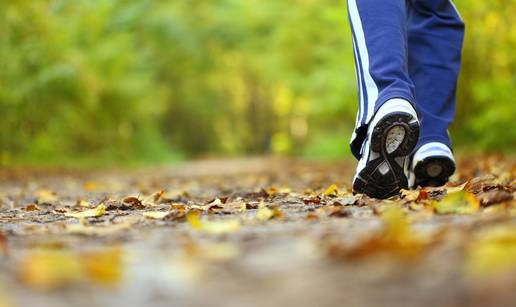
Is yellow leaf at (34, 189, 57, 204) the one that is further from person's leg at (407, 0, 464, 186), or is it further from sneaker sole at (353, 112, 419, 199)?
person's leg at (407, 0, 464, 186)

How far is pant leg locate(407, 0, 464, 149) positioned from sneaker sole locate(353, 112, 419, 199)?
1.50 feet

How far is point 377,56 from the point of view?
97.2 inches

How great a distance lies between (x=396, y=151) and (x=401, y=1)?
1.93 feet

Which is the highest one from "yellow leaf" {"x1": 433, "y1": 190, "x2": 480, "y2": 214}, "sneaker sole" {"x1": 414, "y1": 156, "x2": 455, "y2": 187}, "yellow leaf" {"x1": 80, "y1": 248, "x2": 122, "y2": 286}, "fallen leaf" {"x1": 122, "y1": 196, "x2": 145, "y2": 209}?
"fallen leaf" {"x1": 122, "y1": 196, "x2": 145, "y2": 209}

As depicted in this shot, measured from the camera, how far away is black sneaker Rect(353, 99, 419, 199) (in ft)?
7.55

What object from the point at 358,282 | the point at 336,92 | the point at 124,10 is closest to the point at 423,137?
the point at 358,282

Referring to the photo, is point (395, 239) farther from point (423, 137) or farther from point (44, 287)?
point (423, 137)

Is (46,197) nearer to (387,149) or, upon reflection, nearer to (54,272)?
(387,149)

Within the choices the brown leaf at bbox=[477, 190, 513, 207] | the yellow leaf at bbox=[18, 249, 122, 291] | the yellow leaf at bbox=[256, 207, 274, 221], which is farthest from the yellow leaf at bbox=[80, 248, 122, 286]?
the brown leaf at bbox=[477, 190, 513, 207]

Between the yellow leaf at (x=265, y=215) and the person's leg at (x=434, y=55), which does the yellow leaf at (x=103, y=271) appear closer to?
the yellow leaf at (x=265, y=215)

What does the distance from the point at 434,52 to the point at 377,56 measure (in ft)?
1.63

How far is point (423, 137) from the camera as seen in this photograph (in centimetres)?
267

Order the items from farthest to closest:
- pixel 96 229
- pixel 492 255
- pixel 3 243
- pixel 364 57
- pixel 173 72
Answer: pixel 173 72
pixel 364 57
pixel 96 229
pixel 3 243
pixel 492 255

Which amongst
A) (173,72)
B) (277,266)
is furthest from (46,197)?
(173,72)
